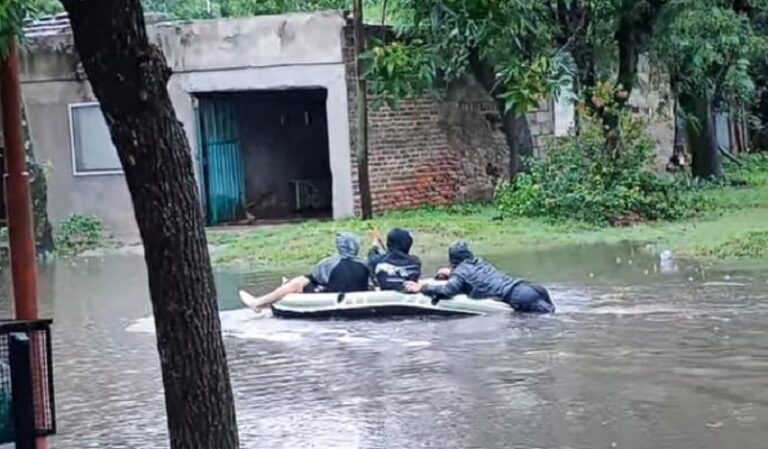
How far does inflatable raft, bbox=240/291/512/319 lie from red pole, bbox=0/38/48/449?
25.3 ft

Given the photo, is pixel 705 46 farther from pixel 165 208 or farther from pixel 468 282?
pixel 165 208

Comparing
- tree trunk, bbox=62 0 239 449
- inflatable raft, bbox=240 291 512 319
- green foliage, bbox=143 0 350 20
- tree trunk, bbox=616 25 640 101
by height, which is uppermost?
green foliage, bbox=143 0 350 20

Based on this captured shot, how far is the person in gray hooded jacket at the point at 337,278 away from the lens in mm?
14672

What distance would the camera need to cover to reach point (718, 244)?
731 inches

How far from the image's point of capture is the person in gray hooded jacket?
48.1ft

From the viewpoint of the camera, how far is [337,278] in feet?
48.2

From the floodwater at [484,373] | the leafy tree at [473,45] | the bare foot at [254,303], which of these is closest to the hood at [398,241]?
the floodwater at [484,373]

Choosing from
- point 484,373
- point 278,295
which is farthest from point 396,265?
point 484,373

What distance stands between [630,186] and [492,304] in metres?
9.44

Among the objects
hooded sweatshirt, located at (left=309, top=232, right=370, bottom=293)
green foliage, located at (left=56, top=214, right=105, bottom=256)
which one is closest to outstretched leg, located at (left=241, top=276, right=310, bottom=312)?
hooded sweatshirt, located at (left=309, top=232, right=370, bottom=293)

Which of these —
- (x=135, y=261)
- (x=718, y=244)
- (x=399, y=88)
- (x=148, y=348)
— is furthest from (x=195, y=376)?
(x=135, y=261)

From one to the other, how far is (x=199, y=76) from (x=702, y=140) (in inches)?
441

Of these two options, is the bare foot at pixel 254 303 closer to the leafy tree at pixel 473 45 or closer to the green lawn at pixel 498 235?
the green lawn at pixel 498 235

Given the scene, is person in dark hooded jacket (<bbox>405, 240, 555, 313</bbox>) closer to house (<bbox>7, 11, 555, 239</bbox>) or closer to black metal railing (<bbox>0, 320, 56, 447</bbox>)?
black metal railing (<bbox>0, 320, 56, 447</bbox>)
